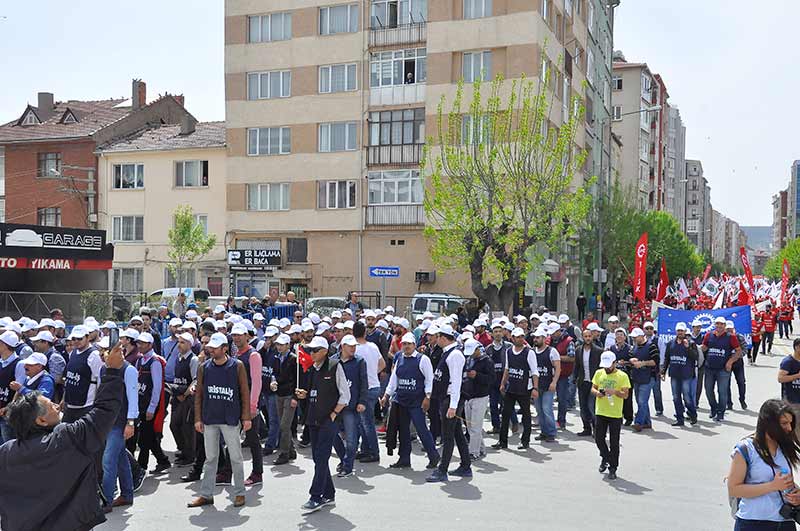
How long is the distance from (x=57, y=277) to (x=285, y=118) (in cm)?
1241

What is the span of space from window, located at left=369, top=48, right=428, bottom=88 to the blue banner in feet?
63.5

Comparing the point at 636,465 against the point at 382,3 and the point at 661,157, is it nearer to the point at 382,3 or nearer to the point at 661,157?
the point at 382,3

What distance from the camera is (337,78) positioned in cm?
3694

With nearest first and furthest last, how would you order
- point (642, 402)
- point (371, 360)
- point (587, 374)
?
point (371, 360) < point (587, 374) < point (642, 402)

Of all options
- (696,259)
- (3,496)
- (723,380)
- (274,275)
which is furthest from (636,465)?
(696,259)

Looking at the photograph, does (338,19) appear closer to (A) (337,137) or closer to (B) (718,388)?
(A) (337,137)

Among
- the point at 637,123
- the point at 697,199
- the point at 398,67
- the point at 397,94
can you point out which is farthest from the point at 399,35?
the point at 697,199

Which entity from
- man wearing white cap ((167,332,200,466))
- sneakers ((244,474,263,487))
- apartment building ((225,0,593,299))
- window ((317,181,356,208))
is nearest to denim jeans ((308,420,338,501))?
sneakers ((244,474,263,487))

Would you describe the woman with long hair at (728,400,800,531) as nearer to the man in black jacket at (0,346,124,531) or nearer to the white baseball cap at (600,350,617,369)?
the man in black jacket at (0,346,124,531)

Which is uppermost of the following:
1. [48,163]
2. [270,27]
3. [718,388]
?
[270,27]

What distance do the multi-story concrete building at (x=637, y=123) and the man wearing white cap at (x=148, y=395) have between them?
71467 mm

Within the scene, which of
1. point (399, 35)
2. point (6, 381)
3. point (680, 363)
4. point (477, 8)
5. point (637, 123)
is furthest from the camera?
point (637, 123)

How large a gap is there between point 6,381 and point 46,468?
5376 millimetres

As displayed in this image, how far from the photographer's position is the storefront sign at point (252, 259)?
36.4 meters
